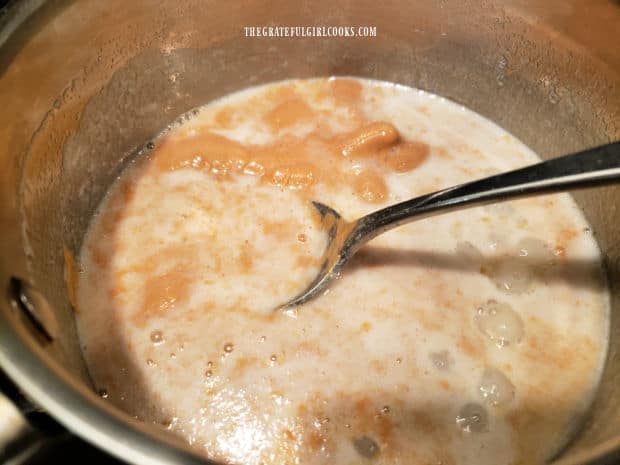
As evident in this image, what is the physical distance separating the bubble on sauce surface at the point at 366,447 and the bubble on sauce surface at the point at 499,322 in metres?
0.31

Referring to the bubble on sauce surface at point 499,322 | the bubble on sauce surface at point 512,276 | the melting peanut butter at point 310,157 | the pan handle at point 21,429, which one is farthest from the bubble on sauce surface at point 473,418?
the pan handle at point 21,429

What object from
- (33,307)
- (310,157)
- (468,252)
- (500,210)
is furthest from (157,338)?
(500,210)

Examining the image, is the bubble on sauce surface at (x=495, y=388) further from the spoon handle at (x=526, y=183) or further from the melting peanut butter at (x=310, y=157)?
the melting peanut butter at (x=310, y=157)

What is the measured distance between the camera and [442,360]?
1046 mm

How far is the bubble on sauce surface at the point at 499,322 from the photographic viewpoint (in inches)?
42.6

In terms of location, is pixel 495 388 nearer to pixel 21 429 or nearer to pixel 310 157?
pixel 310 157

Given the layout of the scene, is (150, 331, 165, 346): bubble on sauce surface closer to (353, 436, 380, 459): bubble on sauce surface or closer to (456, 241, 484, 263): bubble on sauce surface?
(353, 436, 380, 459): bubble on sauce surface

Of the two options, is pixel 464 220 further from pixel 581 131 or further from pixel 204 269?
pixel 204 269

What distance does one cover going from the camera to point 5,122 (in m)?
0.92

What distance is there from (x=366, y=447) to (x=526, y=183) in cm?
50

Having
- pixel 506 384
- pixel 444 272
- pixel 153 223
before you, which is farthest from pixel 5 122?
pixel 506 384

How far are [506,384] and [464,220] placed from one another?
366 mm

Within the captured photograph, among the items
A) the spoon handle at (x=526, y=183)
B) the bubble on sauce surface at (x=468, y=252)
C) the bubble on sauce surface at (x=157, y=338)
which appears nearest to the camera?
the spoon handle at (x=526, y=183)

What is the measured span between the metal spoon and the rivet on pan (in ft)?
1.36
